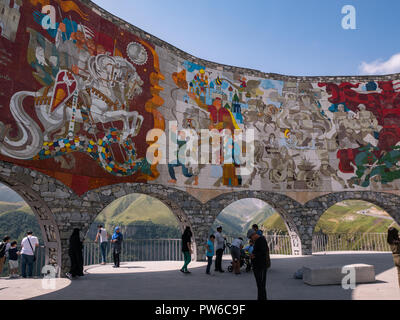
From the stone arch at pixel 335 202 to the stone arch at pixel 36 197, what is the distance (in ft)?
43.0

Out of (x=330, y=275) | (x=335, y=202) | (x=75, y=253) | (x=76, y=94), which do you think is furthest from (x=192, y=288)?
(x=335, y=202)

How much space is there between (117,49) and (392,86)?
1720 cm

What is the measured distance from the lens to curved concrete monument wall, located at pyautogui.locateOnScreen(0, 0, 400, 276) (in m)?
10.1

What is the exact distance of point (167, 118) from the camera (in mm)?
14648

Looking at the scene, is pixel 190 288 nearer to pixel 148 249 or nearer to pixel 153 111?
pixel 153 111

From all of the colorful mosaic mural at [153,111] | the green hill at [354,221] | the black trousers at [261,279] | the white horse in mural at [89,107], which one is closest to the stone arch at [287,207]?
the colorful mosaic mural at [153,111]

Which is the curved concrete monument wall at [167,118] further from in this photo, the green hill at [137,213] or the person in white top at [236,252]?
the green hill at [137,213]

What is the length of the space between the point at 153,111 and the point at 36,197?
258 inches

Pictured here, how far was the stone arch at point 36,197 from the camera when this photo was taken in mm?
9065

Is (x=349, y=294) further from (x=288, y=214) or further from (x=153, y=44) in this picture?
(x=153, y=44)

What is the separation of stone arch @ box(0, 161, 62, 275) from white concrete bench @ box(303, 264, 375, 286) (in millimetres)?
8169

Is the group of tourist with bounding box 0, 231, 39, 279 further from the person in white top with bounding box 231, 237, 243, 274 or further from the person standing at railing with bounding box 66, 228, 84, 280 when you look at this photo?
the person in white top with bounding box 231, 237, 243, 274
